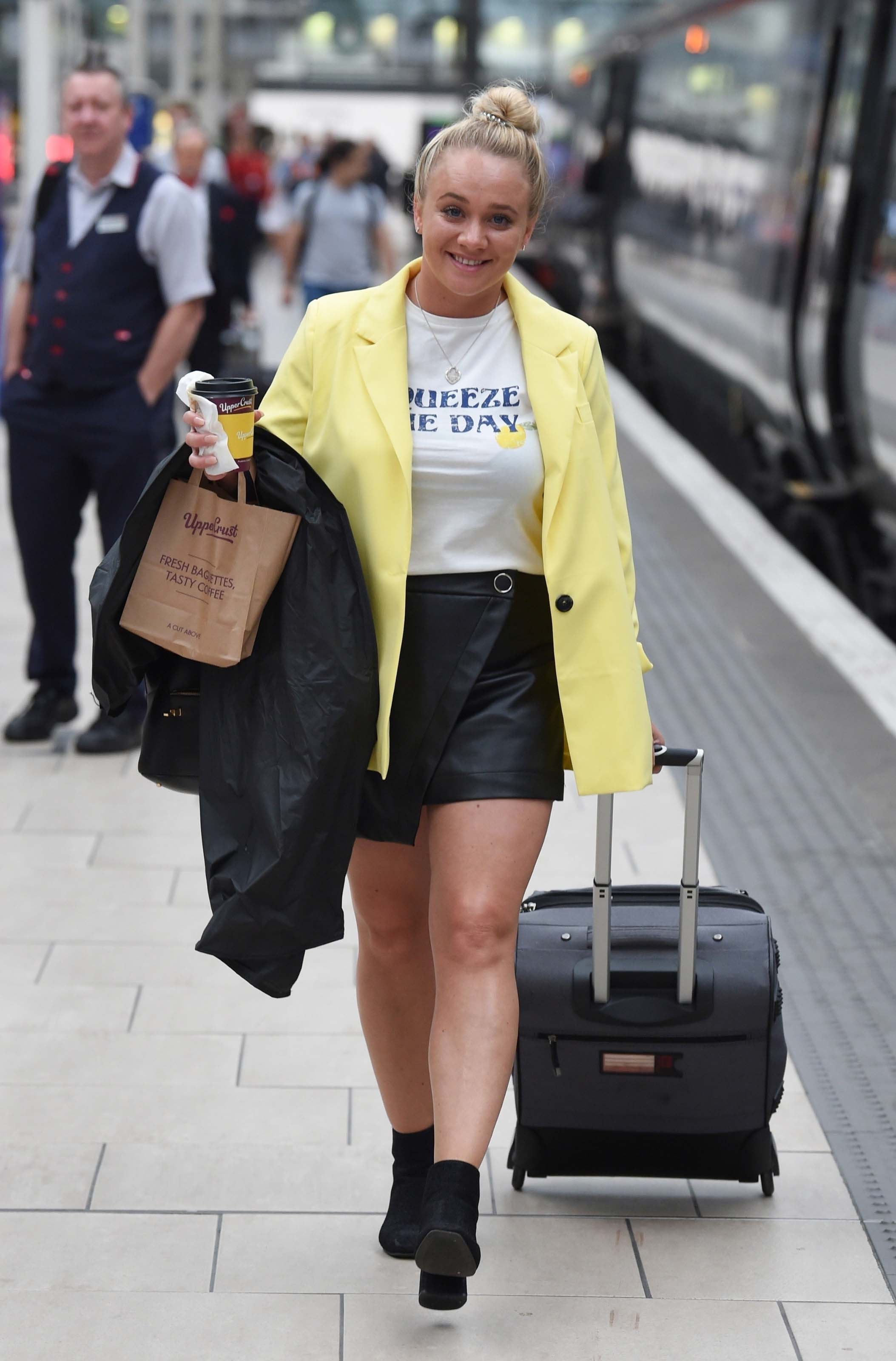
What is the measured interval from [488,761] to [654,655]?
393 centimetres

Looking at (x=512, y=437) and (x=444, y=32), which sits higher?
(x=512, y=437)

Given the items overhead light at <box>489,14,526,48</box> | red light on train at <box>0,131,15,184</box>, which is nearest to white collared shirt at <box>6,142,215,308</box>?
red light on train at <box>0,131,15,184</box>

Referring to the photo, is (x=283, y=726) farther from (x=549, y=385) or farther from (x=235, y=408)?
(x=549, y=385)

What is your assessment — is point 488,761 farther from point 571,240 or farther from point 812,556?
point 571,240

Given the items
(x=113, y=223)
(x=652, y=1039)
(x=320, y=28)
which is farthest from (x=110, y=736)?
(x=320, y=28)

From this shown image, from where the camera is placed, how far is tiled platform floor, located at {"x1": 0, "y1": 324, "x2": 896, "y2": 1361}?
8.71 ft

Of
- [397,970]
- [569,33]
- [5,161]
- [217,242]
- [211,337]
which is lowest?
[569,33]

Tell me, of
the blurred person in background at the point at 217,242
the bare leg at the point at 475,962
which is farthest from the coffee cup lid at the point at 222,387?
the blurred person in background at the point at 217,242

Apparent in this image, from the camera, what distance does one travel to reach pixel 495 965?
2605 millimetres

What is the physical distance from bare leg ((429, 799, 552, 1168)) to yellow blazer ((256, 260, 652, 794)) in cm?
14

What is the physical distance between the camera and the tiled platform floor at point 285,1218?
8.71 ft

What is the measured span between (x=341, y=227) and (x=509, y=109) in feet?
28.8

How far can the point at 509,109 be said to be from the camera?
258 centimetres

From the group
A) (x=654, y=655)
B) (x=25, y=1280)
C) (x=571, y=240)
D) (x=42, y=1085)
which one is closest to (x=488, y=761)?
(x=25, y=1280)
